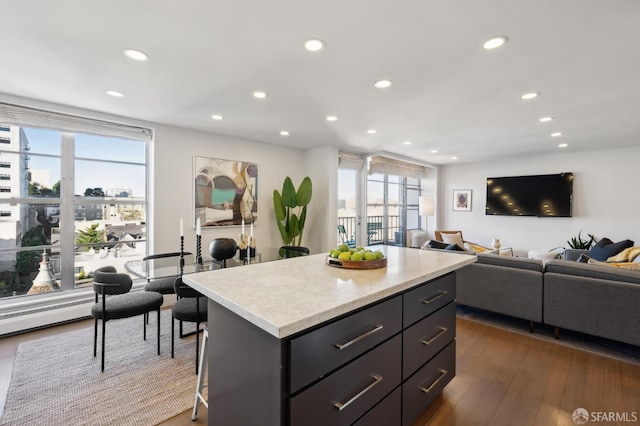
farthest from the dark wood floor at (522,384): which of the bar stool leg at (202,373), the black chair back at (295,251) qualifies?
the black chair back at (295,251)

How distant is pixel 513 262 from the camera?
3.12m

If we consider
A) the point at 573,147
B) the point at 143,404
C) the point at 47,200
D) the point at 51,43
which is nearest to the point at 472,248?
the point at 573,147

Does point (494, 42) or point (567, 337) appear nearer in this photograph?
point (494, 42)

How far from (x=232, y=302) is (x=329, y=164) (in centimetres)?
411

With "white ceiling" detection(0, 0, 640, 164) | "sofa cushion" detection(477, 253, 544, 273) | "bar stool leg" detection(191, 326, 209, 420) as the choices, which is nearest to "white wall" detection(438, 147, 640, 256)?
"white ceiling" detection(0, 0, 640, 164)

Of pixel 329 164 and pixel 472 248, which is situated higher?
pixel 329 164

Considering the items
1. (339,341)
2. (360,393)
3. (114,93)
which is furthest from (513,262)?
(114,93)

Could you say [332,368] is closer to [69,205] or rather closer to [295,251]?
[295,251]

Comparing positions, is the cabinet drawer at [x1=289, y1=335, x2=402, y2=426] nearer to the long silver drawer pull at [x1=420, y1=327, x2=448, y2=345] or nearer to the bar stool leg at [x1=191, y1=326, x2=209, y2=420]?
the long silver drawer pull at [x1=420, y1=327, x2=448, y2=345]

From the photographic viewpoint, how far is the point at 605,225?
17.5ft

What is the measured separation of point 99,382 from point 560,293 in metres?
3.97

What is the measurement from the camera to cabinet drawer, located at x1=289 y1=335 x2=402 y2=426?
41.4 inches

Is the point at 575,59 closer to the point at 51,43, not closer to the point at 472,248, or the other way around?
the point at 472,248

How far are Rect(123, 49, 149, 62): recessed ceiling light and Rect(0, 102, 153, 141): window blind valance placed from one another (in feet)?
5.69
